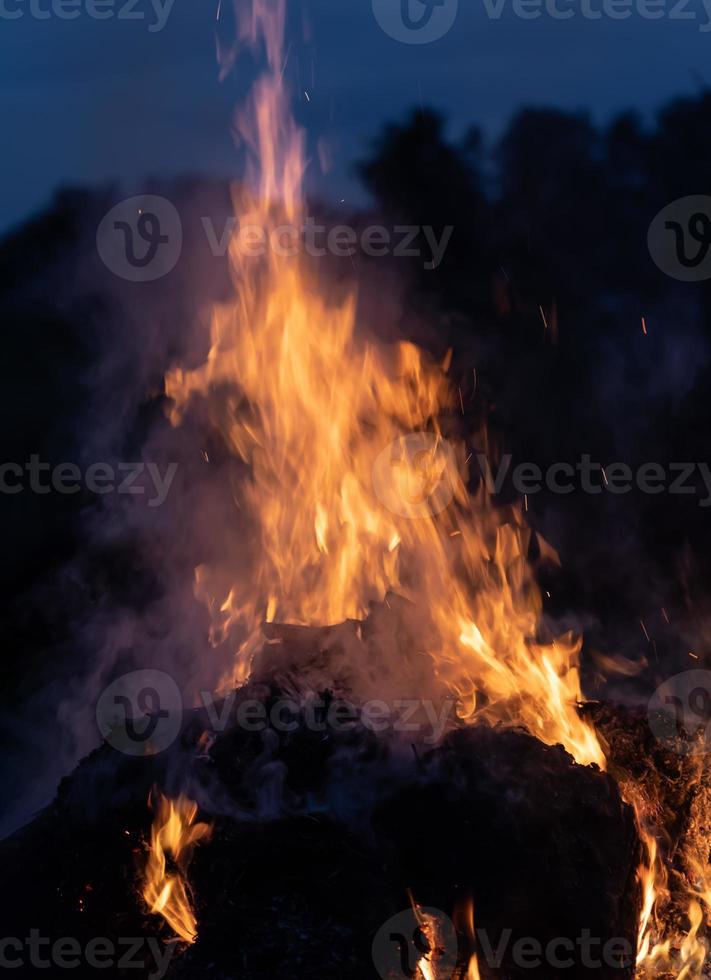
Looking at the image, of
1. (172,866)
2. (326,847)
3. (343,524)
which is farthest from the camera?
(343,524)

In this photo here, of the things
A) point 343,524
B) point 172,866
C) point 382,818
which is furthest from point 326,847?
point 343,524

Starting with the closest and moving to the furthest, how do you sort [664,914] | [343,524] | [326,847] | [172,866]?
[326,847] < [172,866] < [664,914] < [343,524]

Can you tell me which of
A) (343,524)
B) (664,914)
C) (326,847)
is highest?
(343,524)

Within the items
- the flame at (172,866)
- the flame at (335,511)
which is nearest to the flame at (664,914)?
the flame at (335,511)

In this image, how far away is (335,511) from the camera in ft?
16.8

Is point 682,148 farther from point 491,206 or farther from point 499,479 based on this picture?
point 499,479

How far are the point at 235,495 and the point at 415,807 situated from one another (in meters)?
4.93

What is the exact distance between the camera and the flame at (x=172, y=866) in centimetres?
339

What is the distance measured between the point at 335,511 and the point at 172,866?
2332 millimetres

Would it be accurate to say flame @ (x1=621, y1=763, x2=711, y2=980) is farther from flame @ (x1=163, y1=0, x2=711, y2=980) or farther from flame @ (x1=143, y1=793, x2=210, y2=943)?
flame @ (x1=143, y1=793, x2=210, y2=943)

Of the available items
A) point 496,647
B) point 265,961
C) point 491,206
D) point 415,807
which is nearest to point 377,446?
point 496,647

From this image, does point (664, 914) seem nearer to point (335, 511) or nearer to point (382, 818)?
point (382, 818)

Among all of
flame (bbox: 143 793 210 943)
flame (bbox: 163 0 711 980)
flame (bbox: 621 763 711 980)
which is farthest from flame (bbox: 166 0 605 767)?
flame (bbox: 143 793 210 943)

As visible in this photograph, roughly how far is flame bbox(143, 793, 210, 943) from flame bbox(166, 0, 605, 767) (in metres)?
0.99
